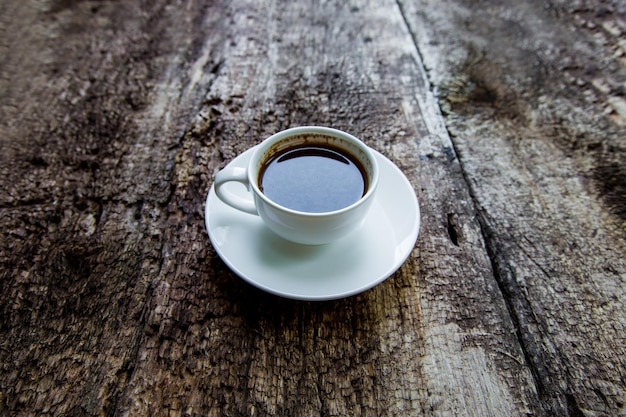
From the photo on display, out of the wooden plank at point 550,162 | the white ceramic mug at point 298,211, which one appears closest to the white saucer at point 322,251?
the white ceramic mug at point 298,211

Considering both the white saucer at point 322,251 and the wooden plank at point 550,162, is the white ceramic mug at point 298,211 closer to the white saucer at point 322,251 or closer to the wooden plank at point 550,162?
the white saucer at point 322,251

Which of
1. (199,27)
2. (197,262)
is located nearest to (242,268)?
(197,262)

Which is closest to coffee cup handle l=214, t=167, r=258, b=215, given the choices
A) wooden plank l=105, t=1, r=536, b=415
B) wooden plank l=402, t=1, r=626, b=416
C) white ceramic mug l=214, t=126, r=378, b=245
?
white ceramic mug l=214, t=126, r=378, b=245

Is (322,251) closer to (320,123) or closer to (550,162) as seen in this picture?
(320,123)

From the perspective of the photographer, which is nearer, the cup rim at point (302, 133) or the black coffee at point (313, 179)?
the cup rim at point (302, 133)

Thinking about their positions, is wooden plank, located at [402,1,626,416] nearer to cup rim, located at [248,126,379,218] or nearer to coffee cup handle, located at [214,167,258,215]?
cup rim, located at [248,126,379,218]

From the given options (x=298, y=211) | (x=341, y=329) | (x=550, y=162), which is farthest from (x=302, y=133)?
(x=550, y=162)
